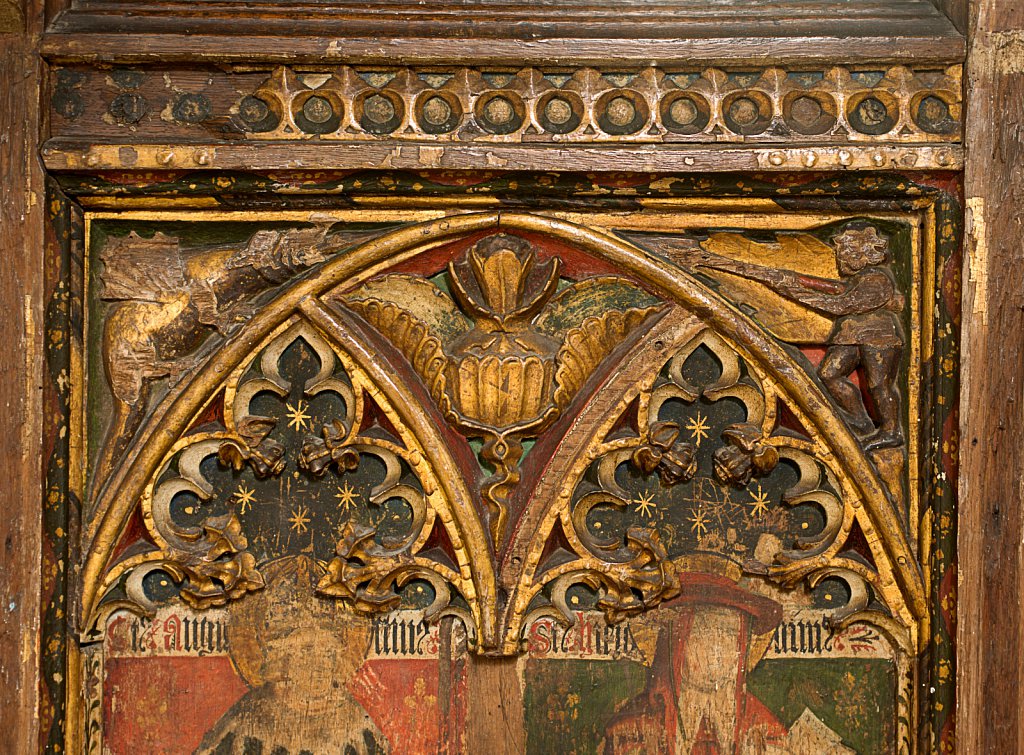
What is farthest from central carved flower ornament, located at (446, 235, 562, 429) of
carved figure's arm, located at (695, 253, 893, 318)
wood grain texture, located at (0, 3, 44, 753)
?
wood grain texture, located at (0, 3, 44, 753)

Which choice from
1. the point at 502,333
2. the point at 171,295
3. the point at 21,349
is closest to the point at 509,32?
the point at 502,333

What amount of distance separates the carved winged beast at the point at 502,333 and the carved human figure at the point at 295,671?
16.9 inches

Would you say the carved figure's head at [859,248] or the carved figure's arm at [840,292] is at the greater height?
the carved figure's head at [859,248]

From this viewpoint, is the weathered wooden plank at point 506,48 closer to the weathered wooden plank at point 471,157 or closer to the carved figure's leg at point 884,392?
the weathered wooden plank at point 471,157

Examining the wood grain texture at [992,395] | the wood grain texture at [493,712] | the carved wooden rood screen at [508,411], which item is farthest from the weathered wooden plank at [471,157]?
the wood grain texture at [493,712]

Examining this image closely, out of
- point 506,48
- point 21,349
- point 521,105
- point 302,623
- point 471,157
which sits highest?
point 506,48

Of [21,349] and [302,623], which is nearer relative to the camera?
[21,349]

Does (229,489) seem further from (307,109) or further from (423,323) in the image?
(307,109)

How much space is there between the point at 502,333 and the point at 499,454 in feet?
0.89

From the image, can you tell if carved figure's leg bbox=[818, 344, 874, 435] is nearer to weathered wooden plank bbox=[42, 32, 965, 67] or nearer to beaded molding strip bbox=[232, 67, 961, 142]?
beaded molding strip bbox=[232, 67, 961, 142]

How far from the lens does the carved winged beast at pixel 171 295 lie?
8.16ft

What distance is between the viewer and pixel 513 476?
251 cm

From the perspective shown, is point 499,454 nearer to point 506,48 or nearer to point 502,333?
point 502,333

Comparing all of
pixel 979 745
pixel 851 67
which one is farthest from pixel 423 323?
pixel 979 745
